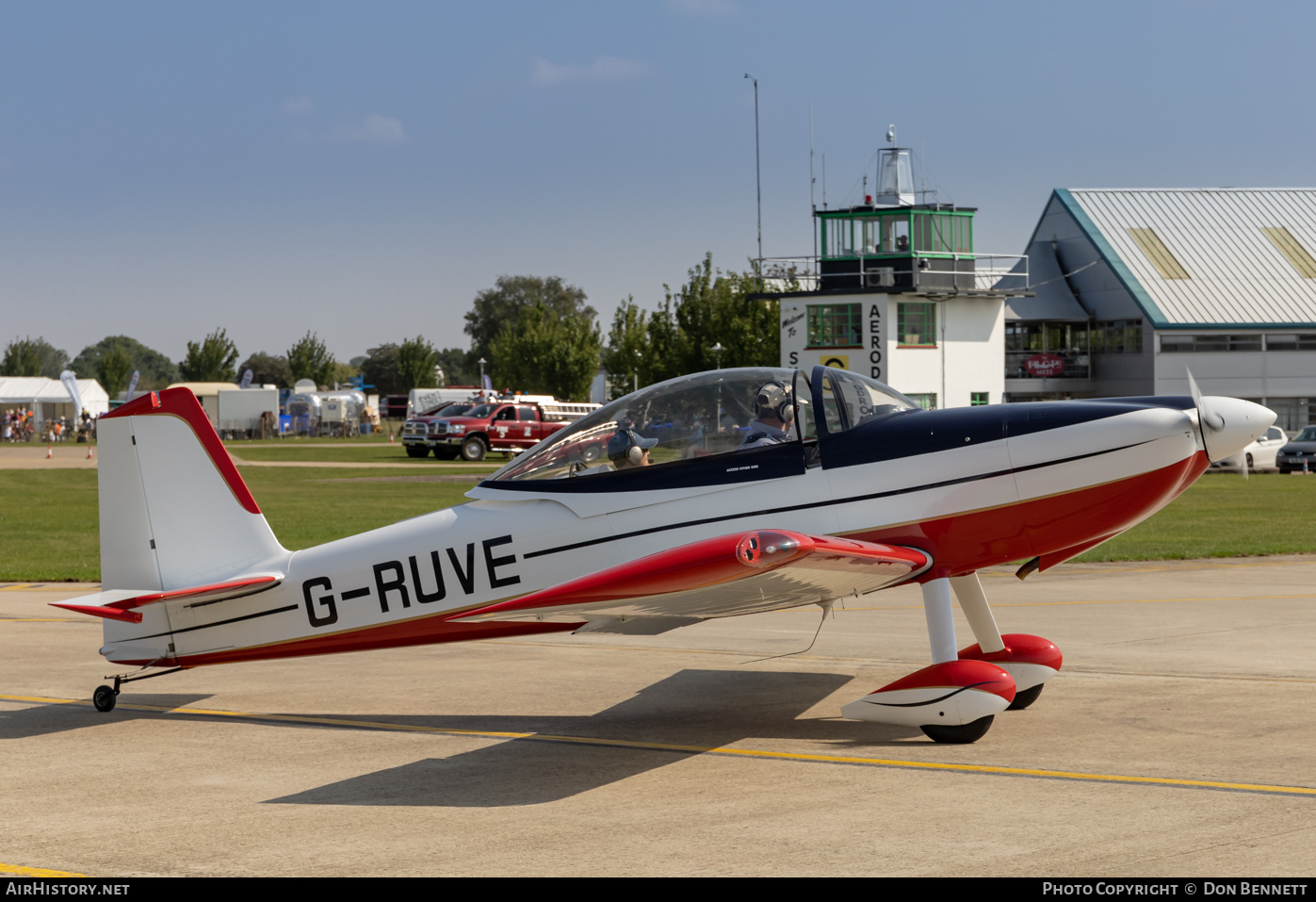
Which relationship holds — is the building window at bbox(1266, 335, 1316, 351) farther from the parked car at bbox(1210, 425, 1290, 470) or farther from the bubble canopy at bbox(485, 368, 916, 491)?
the bubble canopy at bbox(485, 368, 916, 491)

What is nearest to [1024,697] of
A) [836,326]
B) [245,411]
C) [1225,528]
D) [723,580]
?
[723,580]

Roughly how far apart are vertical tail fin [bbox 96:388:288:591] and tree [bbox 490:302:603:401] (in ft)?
270

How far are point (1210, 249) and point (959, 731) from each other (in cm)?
6059

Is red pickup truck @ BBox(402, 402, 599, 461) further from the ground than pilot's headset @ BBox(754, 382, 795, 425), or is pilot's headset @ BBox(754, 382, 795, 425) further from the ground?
pilot's headset @ BBox(754, 382, 795, 425)

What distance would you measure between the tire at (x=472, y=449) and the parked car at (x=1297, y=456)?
27.0m

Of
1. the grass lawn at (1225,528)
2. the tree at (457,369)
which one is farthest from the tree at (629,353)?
the tree at (457,369)

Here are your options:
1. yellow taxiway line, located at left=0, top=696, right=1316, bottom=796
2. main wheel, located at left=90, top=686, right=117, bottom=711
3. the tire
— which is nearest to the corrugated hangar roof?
the tire

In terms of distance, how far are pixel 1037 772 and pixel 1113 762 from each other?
1.52 feet

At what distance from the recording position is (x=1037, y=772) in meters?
6.22

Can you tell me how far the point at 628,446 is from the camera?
749cm

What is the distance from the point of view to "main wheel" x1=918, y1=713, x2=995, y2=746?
6.91 meters

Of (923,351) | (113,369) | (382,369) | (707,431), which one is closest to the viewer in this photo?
(707,431)

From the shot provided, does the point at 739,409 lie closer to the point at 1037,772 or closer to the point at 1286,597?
the point at 1037,772

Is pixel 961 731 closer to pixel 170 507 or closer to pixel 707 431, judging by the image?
pixel 707 431
